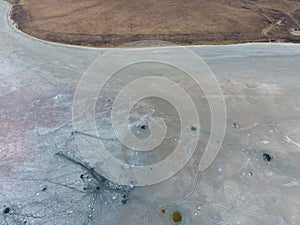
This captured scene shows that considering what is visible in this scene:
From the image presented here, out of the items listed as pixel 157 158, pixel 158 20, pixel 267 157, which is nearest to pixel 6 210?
pixel 157 158

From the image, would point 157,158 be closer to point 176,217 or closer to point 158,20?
point 176,217

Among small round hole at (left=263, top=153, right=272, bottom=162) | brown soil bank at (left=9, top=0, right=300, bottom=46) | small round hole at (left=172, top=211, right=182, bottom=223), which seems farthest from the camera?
brown soil bank at (left=9, top=0, right=300, bottom=46)

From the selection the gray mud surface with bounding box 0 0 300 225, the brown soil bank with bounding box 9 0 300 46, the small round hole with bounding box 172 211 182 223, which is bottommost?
the small round hole with bounding box 172 211 182 223

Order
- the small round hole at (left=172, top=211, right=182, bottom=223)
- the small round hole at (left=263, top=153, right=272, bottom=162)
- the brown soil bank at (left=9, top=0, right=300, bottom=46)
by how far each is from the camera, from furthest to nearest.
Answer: the brown soil bank at (left=9, top=0, right=300, bottom=46), the small round hole at (left=263, top=153, right=272, bottom=162), the small round hole at (left=172, top=211, right=182, bottom=223)

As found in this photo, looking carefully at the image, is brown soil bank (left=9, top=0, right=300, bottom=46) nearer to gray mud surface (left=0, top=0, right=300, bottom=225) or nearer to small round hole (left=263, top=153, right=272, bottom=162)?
gray mud surface (left=0, top=0, right=300, bottom=225)

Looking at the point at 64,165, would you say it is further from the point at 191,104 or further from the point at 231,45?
the point at 231,45

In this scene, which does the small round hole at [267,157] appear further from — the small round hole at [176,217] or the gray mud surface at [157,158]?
the small round hole at [176,217]

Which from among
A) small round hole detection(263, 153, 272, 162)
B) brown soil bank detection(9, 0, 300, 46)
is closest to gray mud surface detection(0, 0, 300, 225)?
small round hole detection(263, 153, 272, 162)

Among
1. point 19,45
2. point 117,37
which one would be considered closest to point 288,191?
Result: point 117,37

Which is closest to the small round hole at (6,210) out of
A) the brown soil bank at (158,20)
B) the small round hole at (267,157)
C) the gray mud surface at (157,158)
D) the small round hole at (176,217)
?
the gray mud surface at (157,158)
